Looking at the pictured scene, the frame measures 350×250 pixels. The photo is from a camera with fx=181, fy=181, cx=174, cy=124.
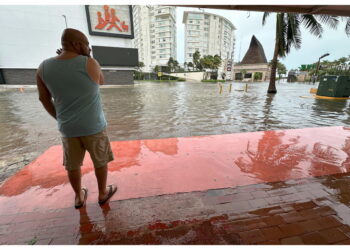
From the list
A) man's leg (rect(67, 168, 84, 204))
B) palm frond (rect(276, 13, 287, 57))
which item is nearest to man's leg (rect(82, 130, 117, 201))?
man's leg (rect(67, 168, 84, 204))

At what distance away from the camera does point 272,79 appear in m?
16.5

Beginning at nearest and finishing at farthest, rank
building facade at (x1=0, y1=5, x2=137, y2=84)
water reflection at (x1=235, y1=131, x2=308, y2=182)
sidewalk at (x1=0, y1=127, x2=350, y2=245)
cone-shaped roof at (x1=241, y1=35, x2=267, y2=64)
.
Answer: sidewalk at (x1=0, y1=127, x2=350, y2=245), water reflection at (x1=235, y1=131, x2=308, y2=182), building facade at (x1=0, y1=5, x2=137, y2=84), cone-shaped roof at (x1=241, y1=35, x2=267, y2=64)

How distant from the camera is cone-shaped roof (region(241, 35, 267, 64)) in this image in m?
60.0

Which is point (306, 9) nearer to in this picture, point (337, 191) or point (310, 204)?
point (337, 191)

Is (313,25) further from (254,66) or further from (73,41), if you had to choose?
(254,66)

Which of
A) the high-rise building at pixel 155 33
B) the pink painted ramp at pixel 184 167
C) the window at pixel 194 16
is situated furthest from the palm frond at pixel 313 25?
the window at pixel 194 16

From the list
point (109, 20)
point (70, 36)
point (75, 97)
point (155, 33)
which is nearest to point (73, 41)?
point (70, 36)

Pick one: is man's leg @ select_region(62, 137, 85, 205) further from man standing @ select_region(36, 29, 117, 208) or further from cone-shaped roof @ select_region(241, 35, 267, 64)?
cone-shaped roof @ select_region(241, 35, 267, 64)

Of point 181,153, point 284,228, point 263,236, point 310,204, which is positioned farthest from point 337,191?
point 181,153

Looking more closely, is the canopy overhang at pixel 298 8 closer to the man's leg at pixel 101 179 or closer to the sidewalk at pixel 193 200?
the sidewalk at pixel 193 200

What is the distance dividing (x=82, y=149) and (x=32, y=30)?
117ft

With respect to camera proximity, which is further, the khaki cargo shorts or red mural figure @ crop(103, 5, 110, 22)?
red mural figure @ crop(103, 5, 110, 22)

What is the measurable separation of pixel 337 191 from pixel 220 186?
1344 millimetres

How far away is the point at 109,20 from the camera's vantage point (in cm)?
2870
